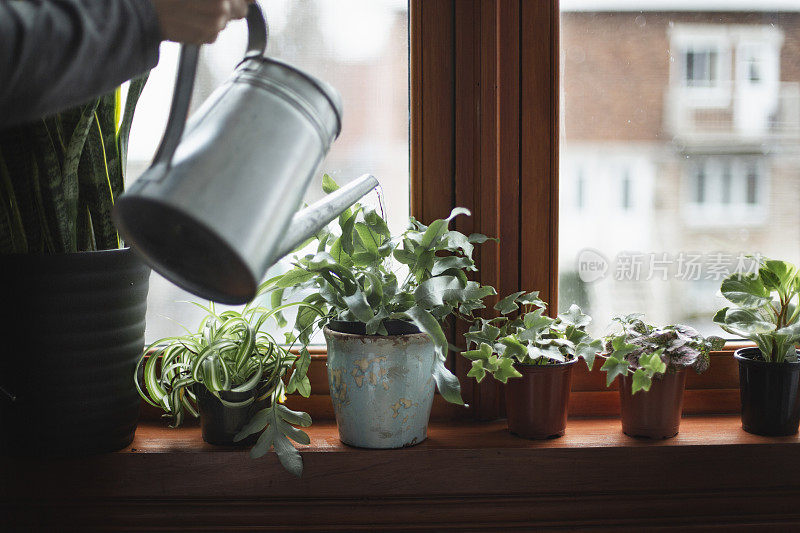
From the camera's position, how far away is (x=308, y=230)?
548 mm

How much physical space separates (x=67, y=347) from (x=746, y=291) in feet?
3.34

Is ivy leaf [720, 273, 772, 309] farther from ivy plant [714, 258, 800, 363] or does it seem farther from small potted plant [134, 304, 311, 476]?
small potted plant [134, 304, 311, 476]

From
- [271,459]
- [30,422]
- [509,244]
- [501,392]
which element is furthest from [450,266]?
[30,422]

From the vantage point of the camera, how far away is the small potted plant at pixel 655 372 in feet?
3.17

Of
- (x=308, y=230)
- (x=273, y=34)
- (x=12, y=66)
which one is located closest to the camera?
(x=12, y=66)

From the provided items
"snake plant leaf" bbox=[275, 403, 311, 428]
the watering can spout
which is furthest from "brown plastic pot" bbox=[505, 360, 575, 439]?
the watering can spout

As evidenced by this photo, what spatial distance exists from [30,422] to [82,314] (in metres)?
0.17

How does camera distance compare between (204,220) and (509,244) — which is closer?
(204,220)

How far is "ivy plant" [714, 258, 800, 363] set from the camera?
1.01 meters

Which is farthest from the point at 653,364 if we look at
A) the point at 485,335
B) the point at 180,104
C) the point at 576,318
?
the point at 180,104

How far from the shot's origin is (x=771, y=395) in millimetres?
1018

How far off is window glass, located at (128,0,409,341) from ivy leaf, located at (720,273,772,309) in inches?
21.4

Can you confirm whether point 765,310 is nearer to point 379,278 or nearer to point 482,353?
point 482,353

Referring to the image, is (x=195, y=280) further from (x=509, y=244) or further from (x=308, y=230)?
(x=509, y=244)
